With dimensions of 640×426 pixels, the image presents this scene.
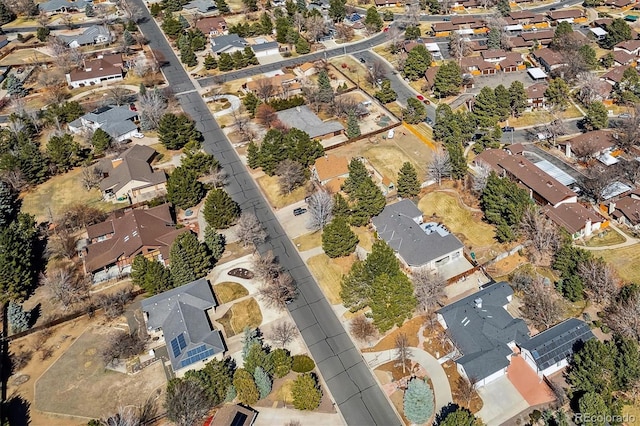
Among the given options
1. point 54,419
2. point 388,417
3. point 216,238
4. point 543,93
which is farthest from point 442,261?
point 543,93

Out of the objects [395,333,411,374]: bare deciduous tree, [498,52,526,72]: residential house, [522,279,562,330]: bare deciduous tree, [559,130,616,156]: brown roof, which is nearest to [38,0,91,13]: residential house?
[498,52,526,72]: residential house

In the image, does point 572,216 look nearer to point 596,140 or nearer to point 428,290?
point 596,140

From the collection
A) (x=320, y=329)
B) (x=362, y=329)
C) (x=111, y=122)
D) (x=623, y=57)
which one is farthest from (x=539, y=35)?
(x=320, y=329)

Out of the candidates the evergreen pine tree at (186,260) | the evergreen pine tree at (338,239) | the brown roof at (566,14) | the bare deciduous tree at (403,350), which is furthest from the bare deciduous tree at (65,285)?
the brown roof at (566,14)

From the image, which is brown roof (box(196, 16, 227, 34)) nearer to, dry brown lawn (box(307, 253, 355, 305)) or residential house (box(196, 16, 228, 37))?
residential house (box(196, 16, 228, 37))

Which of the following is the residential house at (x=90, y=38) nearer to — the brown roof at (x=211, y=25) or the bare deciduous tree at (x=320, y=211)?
the brown roof at (x=211, y=25)
